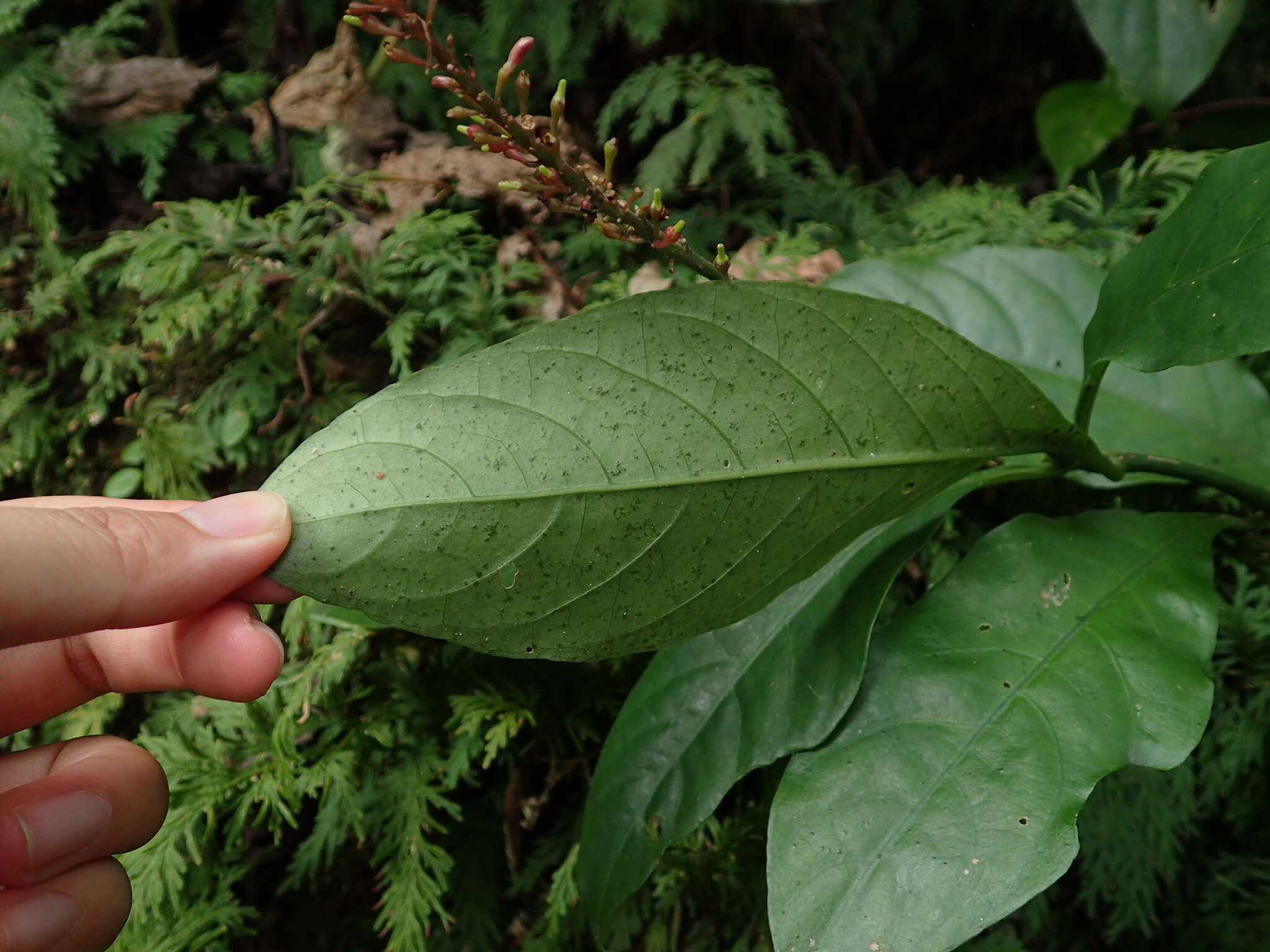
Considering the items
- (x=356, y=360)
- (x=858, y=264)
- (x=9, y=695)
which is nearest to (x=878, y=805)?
(x=858, y=264)

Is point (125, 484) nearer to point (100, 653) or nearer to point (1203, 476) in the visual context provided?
point (100, 653)

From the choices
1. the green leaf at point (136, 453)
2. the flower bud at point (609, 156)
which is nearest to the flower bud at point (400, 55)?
the flower bud at point (609, 156)

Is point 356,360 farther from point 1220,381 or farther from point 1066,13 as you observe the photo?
point 1066,13

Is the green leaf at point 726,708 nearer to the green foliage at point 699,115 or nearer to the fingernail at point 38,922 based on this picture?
the fingernail at point 38,922

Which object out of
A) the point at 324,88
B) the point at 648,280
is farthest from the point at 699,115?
the point at 324,88

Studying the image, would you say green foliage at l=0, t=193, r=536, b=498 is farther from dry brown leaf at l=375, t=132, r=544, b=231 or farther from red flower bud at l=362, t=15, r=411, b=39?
red flower bud at l=362, t=15, r=411, b=39
